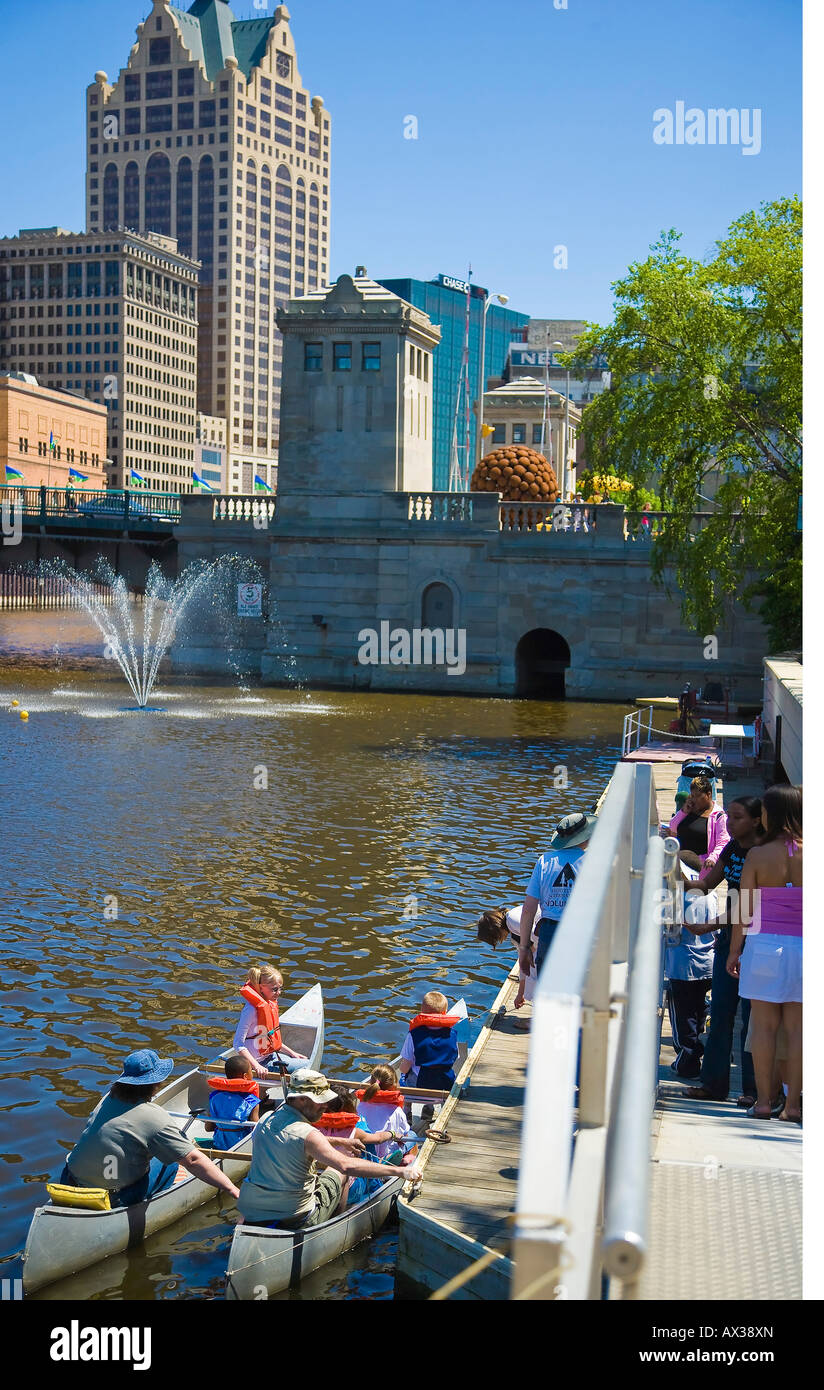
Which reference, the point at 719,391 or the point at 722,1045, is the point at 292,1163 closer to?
the point at 722,1045

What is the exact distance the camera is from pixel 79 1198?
9086mm

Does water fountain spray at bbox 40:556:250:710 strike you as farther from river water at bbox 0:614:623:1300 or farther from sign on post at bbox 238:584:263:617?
river water at bbox 0:614:623:1300

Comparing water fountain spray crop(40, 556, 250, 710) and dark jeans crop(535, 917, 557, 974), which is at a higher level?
water fountain spray crop(40, 556, 250, 710)

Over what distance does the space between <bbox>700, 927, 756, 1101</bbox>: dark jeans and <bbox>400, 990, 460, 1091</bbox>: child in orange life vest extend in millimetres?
3197

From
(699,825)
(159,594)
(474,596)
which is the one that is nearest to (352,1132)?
(699,825)

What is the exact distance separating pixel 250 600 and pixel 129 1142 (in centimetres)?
4176

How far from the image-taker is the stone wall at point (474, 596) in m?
45.4

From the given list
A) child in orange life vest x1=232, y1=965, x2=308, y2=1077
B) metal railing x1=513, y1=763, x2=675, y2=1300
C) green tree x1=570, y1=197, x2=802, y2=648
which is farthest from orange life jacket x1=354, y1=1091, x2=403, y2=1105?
green tree x1=570, y1=197, x2=802, y2=648

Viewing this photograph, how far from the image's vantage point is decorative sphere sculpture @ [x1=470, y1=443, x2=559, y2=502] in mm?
50406
